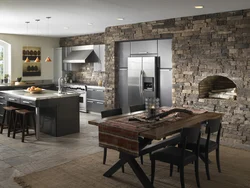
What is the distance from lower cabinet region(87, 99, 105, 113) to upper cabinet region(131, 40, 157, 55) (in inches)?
77.8

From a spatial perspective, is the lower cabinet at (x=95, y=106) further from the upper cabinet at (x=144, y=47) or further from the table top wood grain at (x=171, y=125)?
the table top wood grain at (x=171, y=125)

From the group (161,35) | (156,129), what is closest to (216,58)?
(161,35)

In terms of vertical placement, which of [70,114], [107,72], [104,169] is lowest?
[104,169]

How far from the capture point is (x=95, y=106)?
8.58 meters

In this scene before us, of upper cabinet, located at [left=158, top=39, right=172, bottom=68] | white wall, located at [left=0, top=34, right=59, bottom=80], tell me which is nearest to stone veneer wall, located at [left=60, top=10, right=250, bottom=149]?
upper cabinet, located at [left=158, top=39, right=172, bottom=68]

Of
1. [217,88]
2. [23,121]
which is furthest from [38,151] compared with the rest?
[217,88]

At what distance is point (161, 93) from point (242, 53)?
2.08 metres

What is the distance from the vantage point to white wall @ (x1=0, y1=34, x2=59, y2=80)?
→ 30.5 feet

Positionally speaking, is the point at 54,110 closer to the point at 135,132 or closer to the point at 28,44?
the point at 135,132

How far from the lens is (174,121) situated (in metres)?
3.73

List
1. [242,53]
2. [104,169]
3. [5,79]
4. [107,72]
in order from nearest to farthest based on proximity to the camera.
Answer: [104,169]
[242,53]
[107,72]
[5,79]

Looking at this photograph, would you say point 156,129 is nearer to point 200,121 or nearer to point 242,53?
point 200,121

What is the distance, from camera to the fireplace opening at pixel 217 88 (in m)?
5.84

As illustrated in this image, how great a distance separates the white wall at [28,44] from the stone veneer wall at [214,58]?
4.60 metres
